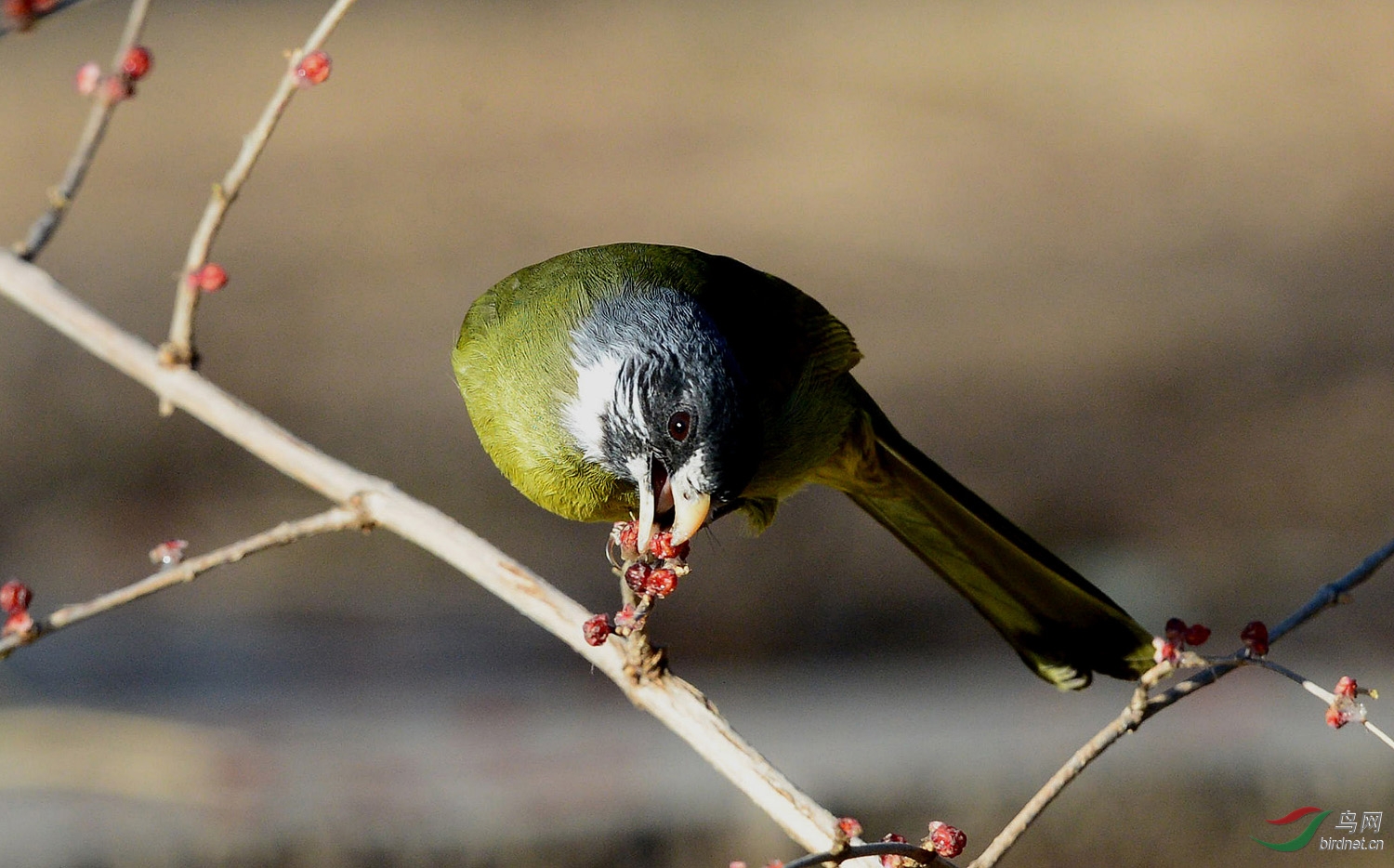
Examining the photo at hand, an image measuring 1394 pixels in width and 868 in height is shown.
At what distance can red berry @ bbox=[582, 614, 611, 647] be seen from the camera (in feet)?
7.89

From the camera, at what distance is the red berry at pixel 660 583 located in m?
2.52

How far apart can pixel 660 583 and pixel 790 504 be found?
444cm

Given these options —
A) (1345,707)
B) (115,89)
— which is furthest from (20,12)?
(1345,707)

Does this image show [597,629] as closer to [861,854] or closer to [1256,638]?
[861,854]

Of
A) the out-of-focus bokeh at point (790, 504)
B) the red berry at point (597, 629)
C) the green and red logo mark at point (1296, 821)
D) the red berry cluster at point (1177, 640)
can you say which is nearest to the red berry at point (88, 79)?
the red berry at point (597, 629)

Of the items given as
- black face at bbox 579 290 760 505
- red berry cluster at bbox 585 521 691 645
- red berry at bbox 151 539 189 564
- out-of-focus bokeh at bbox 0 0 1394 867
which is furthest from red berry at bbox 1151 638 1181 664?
out-of-focus bokeh at bbox 0 0 1394 867

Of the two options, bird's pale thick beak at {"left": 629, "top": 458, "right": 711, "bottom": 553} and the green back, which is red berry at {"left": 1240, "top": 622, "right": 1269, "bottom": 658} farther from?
the green back

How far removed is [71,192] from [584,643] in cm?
110

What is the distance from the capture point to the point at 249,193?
30.6 ft

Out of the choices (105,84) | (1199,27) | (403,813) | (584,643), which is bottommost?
(584,643)

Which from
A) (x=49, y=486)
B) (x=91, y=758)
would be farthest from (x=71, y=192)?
(x=49, y=486)

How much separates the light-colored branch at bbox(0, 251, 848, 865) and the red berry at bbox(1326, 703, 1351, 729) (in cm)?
79

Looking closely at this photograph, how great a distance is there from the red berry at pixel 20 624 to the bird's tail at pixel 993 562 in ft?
6.98

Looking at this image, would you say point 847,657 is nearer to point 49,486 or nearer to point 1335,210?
point 49,486
